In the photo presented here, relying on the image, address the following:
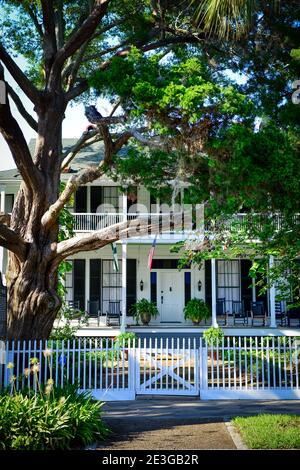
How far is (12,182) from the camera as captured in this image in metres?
21.8

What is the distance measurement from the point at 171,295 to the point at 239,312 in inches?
111

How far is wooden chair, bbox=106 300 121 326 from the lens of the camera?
21688 mm

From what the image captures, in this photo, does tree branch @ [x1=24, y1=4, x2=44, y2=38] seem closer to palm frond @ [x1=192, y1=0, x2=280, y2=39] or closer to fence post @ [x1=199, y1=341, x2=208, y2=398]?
palm frond @ [x1=192, y1=0, x2=280, y2=39]

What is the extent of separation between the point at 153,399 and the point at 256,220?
4291mm

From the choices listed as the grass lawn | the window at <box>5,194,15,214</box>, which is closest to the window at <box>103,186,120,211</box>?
the window at <box>5,194,15,214</box>

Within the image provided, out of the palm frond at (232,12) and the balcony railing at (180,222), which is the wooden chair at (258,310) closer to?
the balcony railing at (180,222)

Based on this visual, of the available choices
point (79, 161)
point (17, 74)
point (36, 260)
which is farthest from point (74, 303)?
point (17, 74)

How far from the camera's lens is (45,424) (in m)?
7.25

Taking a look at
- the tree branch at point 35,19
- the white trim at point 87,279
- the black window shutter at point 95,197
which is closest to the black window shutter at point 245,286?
the white trim at point 87,279

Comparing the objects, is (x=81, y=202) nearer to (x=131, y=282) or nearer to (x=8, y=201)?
(x=8, y=201)

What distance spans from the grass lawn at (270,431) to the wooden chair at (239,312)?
1287 centimetres

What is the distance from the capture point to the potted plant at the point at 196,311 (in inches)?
841

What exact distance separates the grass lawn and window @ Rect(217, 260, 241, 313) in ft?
46.9

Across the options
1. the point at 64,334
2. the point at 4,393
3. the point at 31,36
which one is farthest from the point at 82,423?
the point at 31,36
